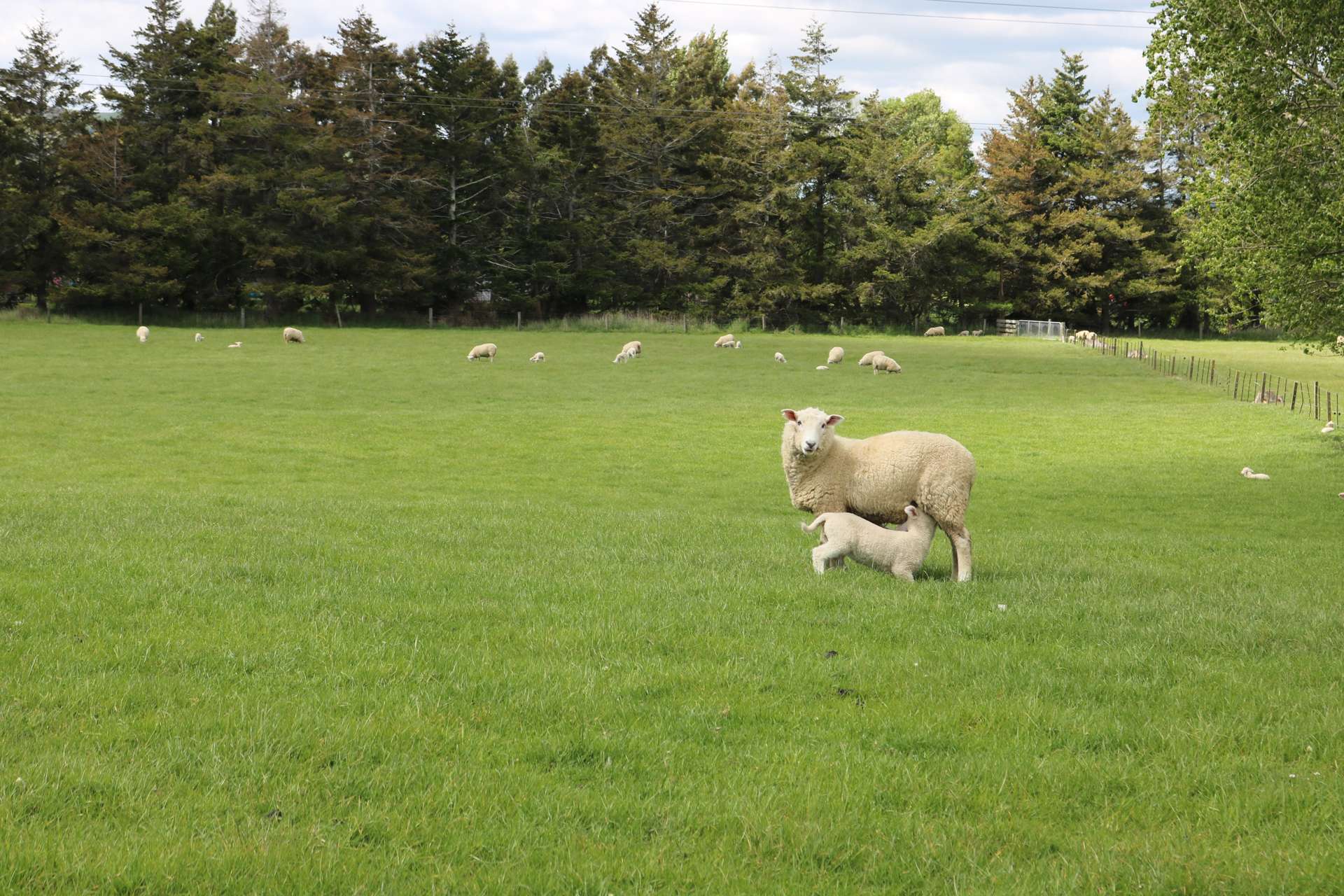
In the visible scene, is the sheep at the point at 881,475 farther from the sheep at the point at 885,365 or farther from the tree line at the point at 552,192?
the tree line at the point at 552,192

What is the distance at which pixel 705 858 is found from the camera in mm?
4715

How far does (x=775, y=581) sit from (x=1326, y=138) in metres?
17.1

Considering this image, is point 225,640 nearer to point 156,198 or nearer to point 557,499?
point 557,499

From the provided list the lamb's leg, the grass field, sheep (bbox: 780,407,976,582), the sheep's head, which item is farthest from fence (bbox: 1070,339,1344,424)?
the lamb's leg

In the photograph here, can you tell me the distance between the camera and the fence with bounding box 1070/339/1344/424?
38.4 metres

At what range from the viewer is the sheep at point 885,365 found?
168ft

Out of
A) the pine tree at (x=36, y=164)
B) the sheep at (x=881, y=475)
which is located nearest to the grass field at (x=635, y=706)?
the sheep at (x=881, y=475)

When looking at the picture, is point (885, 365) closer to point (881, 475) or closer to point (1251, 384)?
point (1251, 384)

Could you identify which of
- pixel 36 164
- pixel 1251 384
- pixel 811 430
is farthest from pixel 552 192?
pixel 811 430

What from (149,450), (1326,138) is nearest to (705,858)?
(1326,138)

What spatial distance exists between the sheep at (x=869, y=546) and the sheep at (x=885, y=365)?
4040 cm

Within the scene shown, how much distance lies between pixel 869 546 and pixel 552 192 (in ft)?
250

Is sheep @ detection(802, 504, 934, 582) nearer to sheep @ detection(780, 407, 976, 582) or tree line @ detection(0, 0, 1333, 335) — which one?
sheep @ detection(780, 407, 976, 582)

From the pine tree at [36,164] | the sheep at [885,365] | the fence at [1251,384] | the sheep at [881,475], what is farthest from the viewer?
the pine tree at [36,164]
